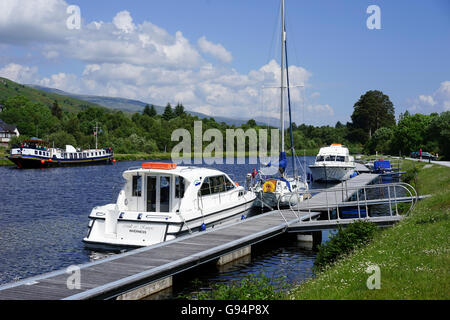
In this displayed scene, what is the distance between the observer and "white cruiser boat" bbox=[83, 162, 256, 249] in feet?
58.3

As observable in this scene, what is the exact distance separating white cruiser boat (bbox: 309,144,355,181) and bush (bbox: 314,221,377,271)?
3323cm

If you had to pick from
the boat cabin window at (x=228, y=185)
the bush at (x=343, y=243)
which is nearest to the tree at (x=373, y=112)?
the boat cabin window at (x=228, y=185)

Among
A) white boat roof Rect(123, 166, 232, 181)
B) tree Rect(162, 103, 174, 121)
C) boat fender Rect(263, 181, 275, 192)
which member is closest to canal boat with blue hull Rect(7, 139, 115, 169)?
boat fender Rect(263, 181, 275, 192)

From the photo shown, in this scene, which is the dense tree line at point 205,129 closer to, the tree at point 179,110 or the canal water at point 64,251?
the tree at point 179,110

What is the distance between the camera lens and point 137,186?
20094 mm

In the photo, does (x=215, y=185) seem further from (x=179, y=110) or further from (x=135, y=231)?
(x=179, y=110)

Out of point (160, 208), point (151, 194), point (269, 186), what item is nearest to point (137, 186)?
point (151, 194)

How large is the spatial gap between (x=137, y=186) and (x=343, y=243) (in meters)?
9.32

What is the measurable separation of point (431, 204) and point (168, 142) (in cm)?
11299

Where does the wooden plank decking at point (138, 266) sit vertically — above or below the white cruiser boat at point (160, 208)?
below

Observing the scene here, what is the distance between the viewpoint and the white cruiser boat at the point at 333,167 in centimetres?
4872

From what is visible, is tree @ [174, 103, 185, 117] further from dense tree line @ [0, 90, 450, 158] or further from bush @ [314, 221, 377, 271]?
bush @ [314, 221, 377, 271]

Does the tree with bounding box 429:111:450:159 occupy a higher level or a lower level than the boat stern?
higher

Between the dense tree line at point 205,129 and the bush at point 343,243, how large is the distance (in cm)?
4818
